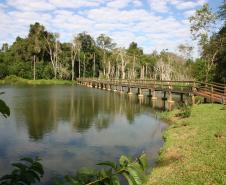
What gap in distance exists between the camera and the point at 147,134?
59.4ft

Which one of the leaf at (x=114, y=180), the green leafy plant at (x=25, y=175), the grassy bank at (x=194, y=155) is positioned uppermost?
the leaf at (x=114, y=180)

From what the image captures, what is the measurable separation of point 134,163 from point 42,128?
56.8 ft

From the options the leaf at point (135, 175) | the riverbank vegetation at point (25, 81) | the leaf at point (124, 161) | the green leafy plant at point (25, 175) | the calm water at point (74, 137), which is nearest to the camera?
the leaf at point (135, 175)

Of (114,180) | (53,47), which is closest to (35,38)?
(53,47)

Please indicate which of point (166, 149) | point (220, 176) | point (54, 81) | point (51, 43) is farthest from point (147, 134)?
point (51, 43)

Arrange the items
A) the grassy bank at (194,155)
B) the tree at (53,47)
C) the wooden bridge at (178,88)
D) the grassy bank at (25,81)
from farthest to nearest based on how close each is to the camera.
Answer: the tree at (53,47) → the grassy bank at (25,81) → the wooden bridge at (178,88) → the grassy bank at (194,155)

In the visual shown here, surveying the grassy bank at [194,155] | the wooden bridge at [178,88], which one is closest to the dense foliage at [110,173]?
the grassy bank at [194,155]

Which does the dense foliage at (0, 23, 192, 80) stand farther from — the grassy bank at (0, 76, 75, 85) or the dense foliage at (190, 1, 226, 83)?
the dense foliage at (190, 1, 226, 83)

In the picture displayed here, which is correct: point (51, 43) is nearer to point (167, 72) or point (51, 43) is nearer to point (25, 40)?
point (25, 40)

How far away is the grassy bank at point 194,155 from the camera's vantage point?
8.95m

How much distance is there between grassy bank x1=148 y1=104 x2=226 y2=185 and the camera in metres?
8.95

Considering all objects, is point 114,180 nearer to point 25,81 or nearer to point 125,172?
point 125,172

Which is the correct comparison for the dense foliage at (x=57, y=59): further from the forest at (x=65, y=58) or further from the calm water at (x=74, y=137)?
the calm water at (x=74, y=137)

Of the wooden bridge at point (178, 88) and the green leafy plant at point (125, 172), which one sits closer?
the green leafy plant at point (125, 172)
